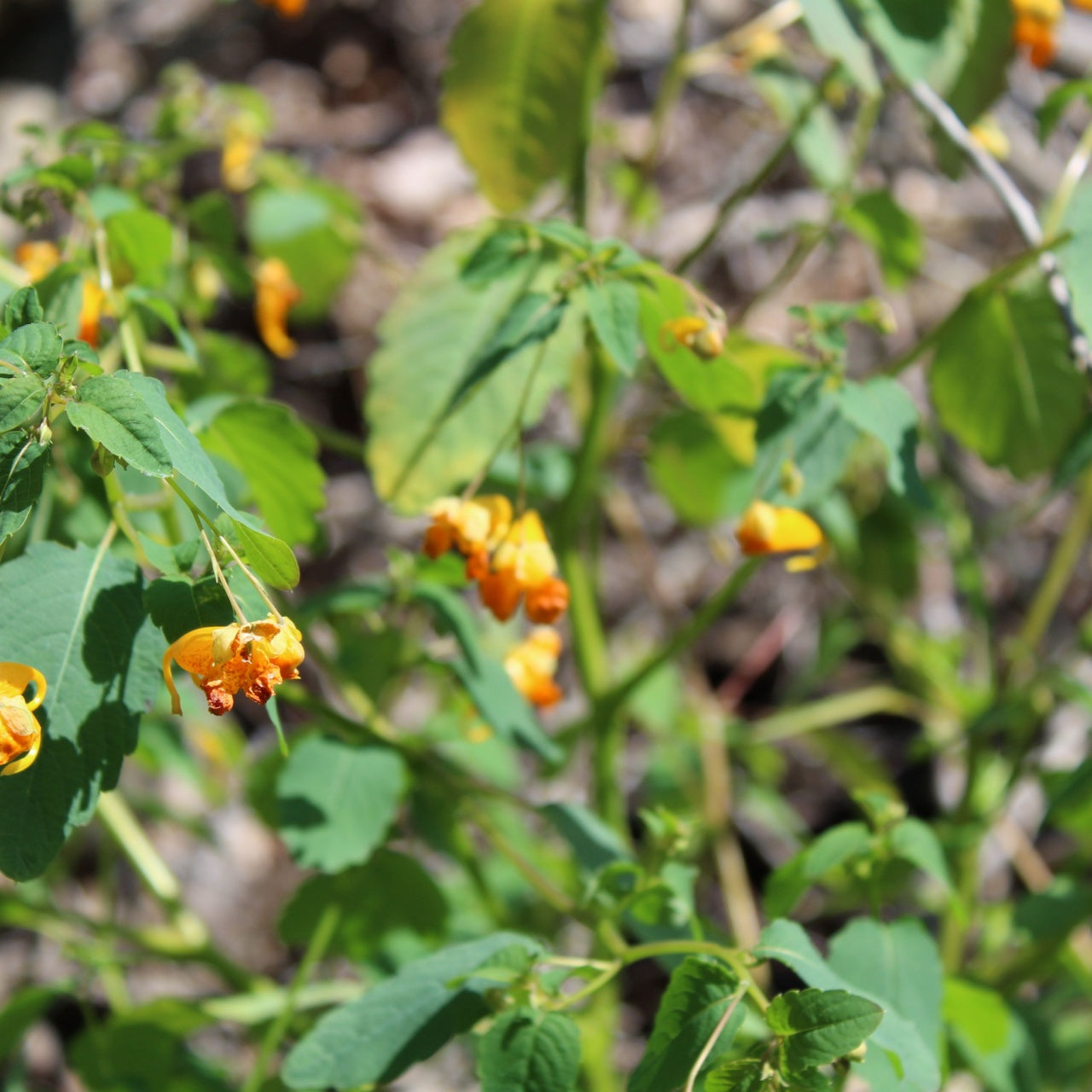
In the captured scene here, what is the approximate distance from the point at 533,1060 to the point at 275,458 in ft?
1.97

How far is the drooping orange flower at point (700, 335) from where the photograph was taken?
1019mm

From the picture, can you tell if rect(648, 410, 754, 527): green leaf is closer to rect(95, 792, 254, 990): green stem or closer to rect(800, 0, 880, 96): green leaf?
rect(800, 0, 880, 96): green leaf

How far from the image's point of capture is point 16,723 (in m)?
0.75

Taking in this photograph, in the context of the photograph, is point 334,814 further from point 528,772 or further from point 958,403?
point 528,772

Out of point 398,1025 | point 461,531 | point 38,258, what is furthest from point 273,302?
point 398,1025

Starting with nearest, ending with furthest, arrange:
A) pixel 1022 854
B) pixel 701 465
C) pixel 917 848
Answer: pixel 917 848 → pixel 701 465 → pixel 1022 854

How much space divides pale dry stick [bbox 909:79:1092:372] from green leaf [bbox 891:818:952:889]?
1.78ft

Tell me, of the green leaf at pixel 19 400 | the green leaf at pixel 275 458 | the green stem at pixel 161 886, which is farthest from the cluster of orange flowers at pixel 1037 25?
the green stem at pixel 161 886

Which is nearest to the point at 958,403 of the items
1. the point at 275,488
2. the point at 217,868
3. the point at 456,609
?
the point at 456,609

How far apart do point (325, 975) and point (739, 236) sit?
1742 millimetres

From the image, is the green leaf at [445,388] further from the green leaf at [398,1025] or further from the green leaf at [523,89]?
the green leaf at [398,1025]

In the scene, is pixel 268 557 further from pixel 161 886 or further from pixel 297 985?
A: pixel 161 886

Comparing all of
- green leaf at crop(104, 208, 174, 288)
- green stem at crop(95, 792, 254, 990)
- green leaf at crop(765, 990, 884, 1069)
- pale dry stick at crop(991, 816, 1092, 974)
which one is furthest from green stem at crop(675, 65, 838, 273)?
pale dry stick at crop(991, 816, 1092, 974)

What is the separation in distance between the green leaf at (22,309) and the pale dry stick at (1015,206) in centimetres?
91
